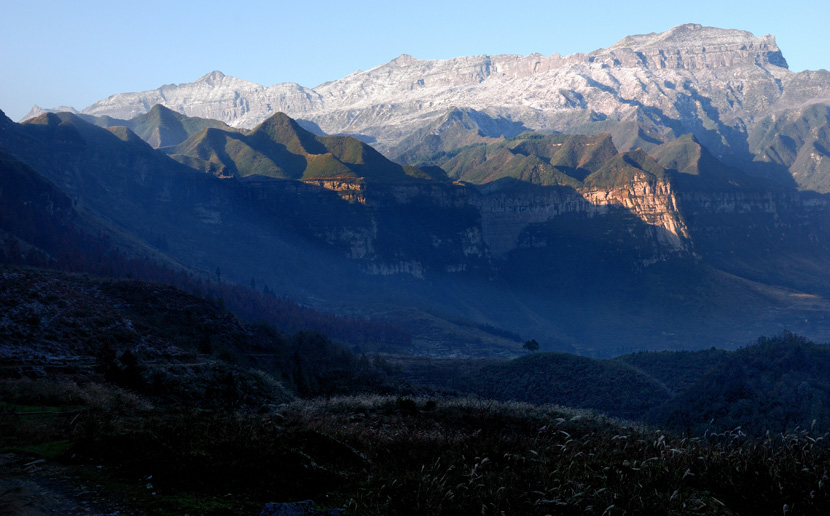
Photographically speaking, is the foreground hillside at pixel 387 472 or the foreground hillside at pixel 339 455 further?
the foreground hillside at pixel 339 455

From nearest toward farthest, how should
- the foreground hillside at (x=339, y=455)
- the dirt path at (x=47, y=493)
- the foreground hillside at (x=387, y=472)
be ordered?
the dirt path at (x=47, y=493) < the foreground hillside at (x=387, y=472) < the foreground hillside at (x=339, y=455)

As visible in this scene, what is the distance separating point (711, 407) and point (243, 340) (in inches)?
1947

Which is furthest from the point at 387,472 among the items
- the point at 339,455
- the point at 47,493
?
the point at 47,493

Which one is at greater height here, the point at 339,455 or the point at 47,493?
the point at 47,493

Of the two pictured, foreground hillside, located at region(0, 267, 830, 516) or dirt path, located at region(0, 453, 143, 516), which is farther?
foreground hillside, located at region(0, 267, 830, 516)

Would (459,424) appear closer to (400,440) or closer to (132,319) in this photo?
(400,440)

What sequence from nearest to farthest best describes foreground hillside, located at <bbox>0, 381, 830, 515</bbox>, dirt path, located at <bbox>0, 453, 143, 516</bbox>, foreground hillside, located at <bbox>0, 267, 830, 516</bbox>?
dirt path, located at <bbox>0, 453, 143, 516</bbox> < foreground hillside, located at <bbox>0, 381, 830, 515</bbox> < foreground hillside, located at <bbox>0, 267, 830, 516</bbox>

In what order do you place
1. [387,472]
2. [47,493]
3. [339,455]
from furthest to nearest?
[339,455]
[387,472]
[47,493]

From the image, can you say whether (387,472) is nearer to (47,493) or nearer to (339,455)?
(339,455)

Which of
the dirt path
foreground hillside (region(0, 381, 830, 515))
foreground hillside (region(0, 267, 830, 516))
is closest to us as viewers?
the dirt path

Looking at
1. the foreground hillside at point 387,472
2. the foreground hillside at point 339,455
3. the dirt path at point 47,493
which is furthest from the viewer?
the foreground hillside at point 339,455

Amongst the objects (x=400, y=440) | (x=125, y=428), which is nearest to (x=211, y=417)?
(x=125, y=428)

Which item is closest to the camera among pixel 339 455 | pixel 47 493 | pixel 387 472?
pixel 47 493

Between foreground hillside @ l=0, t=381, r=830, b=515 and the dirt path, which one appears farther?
foreground hillside @ l=0, t=381, r=830, b=515
